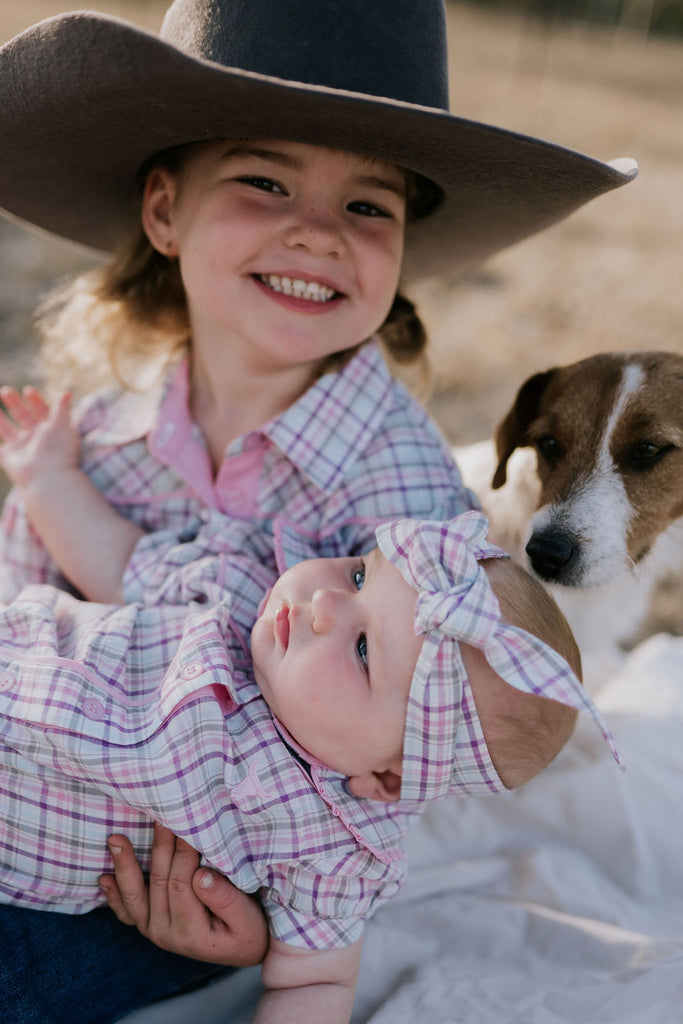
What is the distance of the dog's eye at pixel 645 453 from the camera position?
2.26 meters

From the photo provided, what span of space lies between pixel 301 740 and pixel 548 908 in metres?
0.80

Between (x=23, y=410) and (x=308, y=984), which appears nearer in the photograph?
(x=308, y=984)

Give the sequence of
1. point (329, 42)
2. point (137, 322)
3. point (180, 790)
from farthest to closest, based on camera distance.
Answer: point (137, 322)
point (329, 42)
point (180, 790)

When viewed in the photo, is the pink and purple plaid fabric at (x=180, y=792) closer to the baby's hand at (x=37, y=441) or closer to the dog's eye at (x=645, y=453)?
the baby's hand at (x=37, y=441)

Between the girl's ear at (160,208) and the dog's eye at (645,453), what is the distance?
4.15 feet

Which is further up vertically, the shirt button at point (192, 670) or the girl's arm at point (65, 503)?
the girl's arm at point (65, 503)

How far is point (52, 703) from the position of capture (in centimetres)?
159

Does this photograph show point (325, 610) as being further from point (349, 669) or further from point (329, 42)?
point (329, 42)

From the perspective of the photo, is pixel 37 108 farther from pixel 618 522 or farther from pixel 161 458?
pixel 618 522

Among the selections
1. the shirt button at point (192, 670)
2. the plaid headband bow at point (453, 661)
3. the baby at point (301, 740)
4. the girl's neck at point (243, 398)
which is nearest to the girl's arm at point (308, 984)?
the baby at point (301, 740)

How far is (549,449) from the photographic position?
244 centimetres

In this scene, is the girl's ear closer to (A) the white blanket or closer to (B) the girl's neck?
(B) the girl's neck

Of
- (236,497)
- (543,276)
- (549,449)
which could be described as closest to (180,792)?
(236,497)

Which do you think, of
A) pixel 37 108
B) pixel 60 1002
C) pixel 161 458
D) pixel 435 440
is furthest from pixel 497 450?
pixel 60 1002
